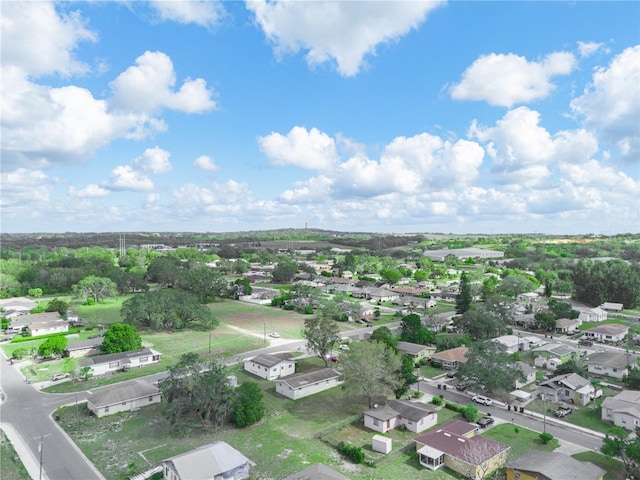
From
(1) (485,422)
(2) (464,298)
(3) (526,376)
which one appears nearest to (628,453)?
(1) (485,422)

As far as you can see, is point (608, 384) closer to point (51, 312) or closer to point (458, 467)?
point (458, 467)

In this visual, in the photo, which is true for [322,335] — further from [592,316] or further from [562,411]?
[592,316]

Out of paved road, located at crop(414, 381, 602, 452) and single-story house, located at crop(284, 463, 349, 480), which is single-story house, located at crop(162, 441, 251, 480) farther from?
paved road, located at crop(414, 381, 602, 452)

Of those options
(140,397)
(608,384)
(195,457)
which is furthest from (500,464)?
(140,397)

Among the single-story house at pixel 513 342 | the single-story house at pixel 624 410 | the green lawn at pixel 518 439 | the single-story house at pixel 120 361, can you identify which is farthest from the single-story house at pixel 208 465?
the single-story house at pixel 513 342

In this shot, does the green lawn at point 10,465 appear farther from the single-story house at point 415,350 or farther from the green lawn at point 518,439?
the single-story house at point 415,350

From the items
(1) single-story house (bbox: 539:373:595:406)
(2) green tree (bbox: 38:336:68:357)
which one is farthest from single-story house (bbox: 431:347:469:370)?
(2) green tree (bbox: 38:336:68:357)

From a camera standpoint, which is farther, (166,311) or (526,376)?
(166,311)
